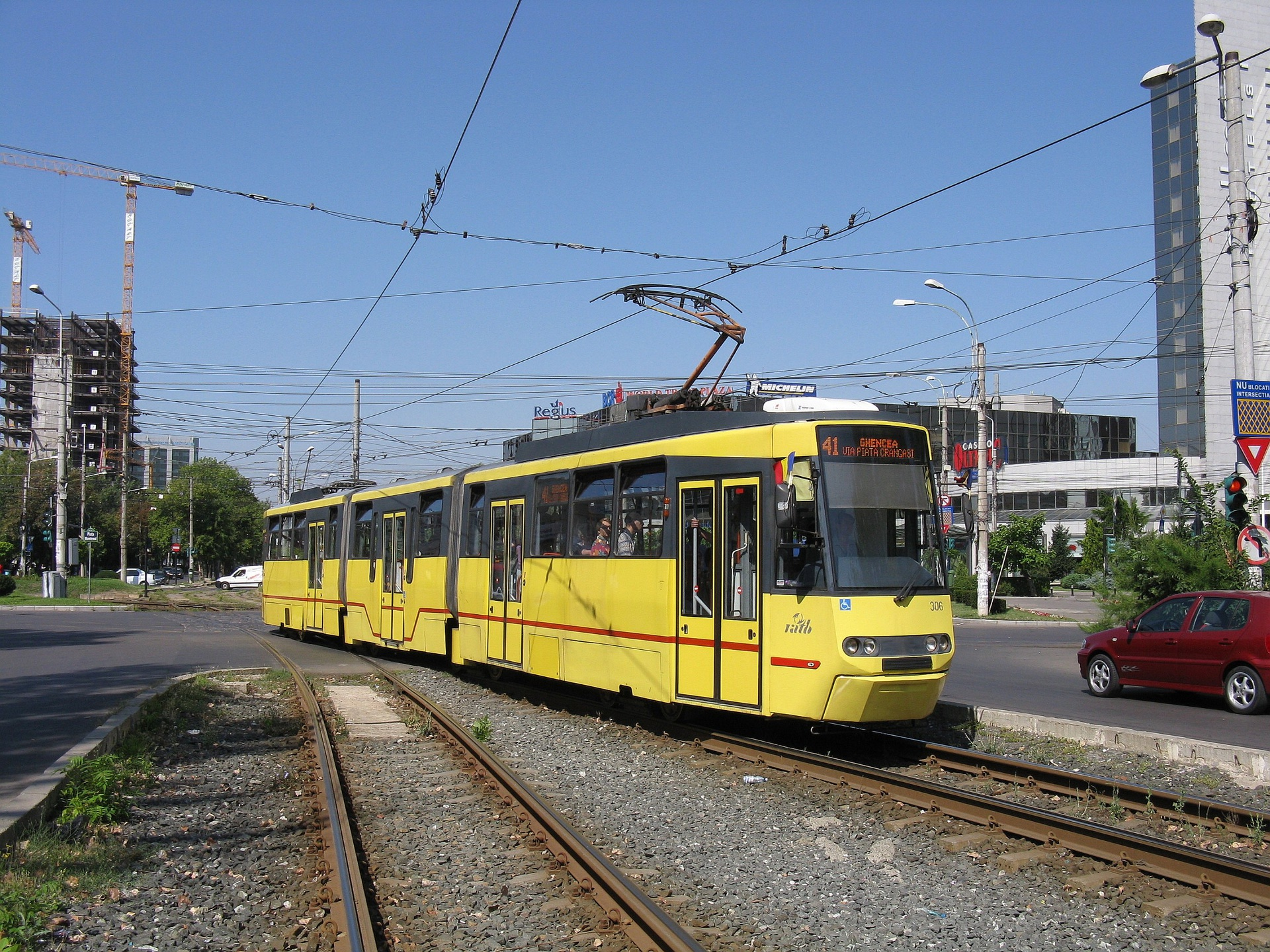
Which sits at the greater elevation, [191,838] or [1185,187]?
[1185,187]

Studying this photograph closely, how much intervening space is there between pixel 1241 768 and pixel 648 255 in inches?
527

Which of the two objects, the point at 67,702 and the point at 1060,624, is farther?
the point at 1060,624

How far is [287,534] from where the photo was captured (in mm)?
27219

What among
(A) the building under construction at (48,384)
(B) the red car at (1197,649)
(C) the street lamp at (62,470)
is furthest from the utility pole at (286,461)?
(A) the building under construction at (48,384)

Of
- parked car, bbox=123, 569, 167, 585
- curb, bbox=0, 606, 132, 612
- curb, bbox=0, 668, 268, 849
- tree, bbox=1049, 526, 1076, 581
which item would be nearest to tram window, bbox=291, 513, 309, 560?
curb, bbox=0, 668, 268, 849

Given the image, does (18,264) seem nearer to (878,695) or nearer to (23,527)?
(23,527)

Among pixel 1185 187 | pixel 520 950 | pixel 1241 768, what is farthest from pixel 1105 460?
pixel 520 950

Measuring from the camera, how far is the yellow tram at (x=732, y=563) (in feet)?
30.8

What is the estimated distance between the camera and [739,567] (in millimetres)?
10320

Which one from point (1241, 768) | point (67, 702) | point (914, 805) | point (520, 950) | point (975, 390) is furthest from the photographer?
point (975, 390)

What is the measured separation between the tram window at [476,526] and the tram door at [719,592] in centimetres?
546

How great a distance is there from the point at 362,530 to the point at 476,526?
20.7 feet

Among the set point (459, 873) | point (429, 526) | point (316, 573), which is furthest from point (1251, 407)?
point (316, 573)

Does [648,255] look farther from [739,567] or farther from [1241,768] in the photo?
[1241,768]
